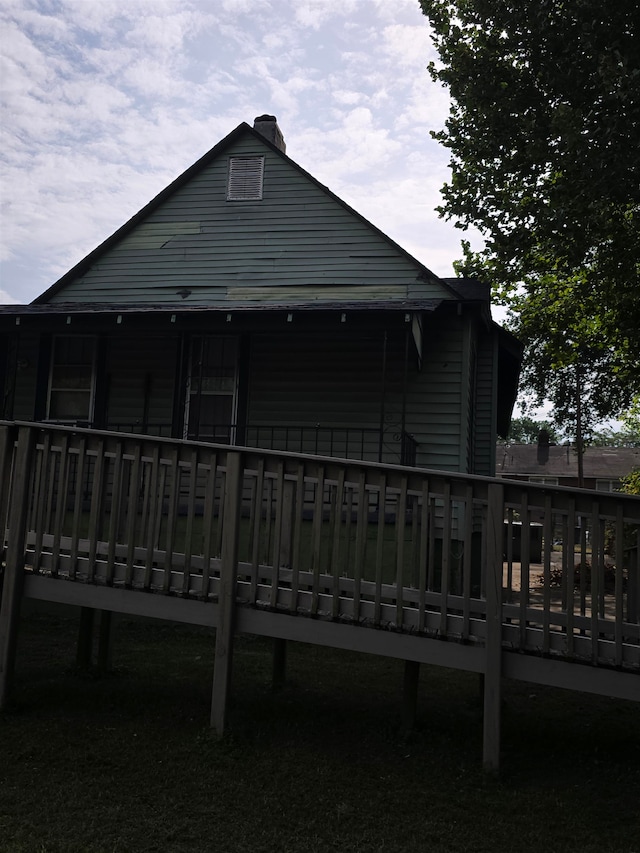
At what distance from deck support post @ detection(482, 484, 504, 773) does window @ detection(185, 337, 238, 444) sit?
25.5ft

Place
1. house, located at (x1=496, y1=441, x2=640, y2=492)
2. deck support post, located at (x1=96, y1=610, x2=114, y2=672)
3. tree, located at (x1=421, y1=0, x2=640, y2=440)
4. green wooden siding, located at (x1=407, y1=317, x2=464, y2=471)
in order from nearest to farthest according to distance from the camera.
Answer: deck support post, located at (x1=96, y1=610, x2=114, y2=672), tree, located at (x1=421, y1=0, x2=640, y2=440), green wooden siding, located at (x1=407, y1=317, x2=464, y2=471), house, located at (x1=496, y1=441, x2=640, y2=492)

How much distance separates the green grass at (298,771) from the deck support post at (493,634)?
0.18 metres

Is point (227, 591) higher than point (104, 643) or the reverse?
higher

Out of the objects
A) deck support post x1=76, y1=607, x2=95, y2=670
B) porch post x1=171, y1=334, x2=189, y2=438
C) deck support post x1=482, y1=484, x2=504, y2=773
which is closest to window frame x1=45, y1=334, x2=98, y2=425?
porch post x1=171, y1=334, x2=189, y2=438

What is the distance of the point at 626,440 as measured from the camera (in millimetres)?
93750

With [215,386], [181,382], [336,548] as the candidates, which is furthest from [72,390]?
[336,548]

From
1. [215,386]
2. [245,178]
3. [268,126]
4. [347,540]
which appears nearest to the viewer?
Answer: [347,540]

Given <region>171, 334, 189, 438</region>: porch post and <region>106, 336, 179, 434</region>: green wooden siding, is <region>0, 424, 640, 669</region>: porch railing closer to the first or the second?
<region>171, 334, 189, 438</region>: porch post

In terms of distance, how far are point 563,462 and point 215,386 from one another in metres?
43.9

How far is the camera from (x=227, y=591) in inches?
199

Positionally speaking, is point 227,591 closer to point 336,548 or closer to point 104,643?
point 336,548

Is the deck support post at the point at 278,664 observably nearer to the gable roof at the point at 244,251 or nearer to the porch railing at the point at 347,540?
the porch railing at the point at 347,540

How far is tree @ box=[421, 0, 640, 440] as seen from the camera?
30.6ft

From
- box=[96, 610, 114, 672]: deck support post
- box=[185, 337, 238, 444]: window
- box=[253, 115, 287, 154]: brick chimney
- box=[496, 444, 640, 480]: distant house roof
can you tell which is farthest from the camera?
box=[496, 444, 640, 480]: distant house roof
